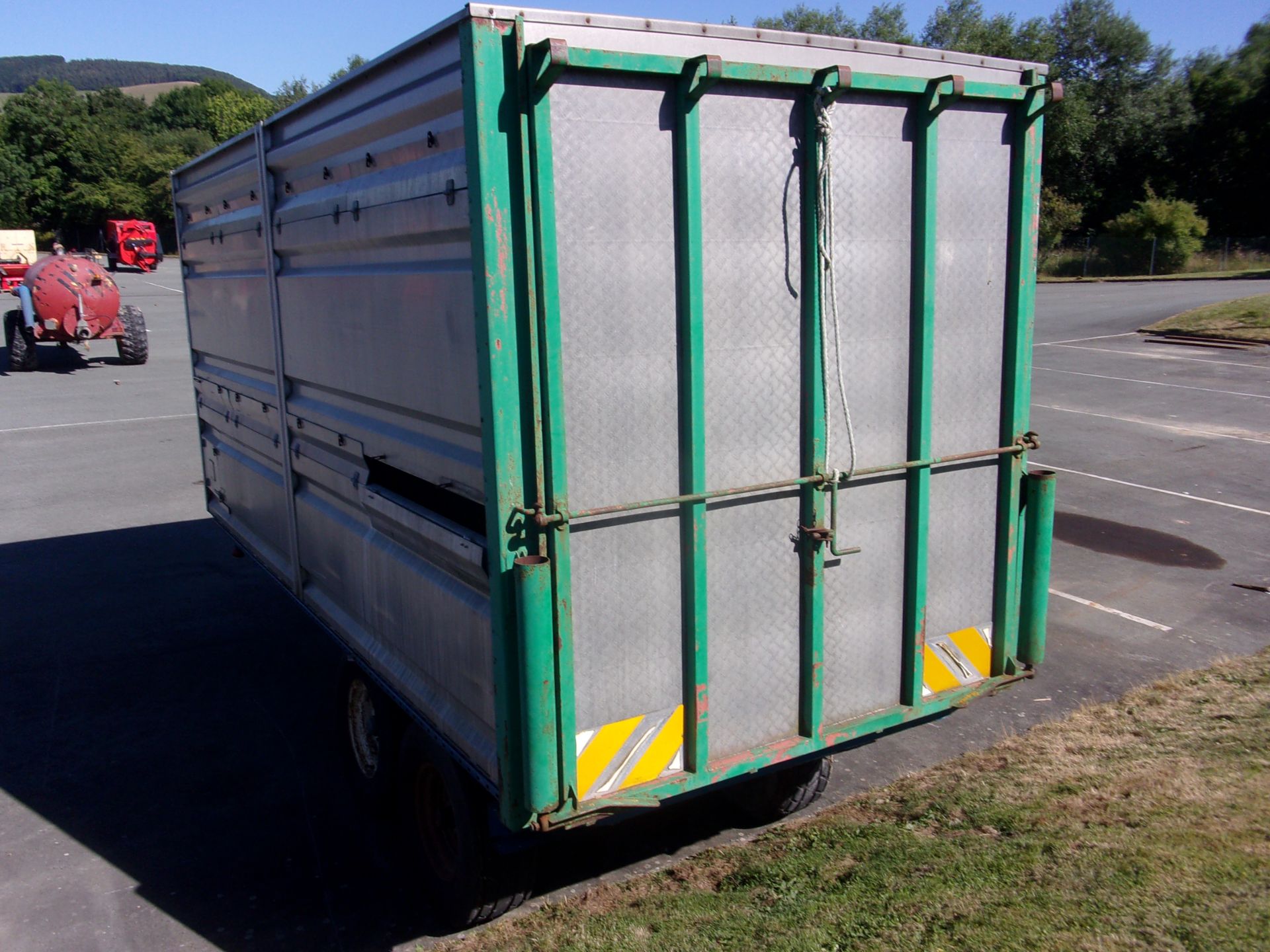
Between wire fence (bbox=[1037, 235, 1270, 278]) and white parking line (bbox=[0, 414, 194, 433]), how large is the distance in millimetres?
40796

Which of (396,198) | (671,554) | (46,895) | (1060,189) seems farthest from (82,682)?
(1060,189)

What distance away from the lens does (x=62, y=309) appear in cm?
2086

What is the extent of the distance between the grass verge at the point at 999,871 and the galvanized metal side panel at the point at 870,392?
77 cm

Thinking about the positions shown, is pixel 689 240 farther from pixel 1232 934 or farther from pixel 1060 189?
pixel 1060 189

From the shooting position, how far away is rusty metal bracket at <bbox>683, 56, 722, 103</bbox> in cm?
333

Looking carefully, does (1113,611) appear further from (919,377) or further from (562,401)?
(562,401)

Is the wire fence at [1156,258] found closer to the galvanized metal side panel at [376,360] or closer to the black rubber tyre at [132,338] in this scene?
the black rubber tyre at [132,338]

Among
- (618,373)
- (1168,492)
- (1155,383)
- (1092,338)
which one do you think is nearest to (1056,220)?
(1092,338)

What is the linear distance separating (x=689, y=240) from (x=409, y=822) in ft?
9.72

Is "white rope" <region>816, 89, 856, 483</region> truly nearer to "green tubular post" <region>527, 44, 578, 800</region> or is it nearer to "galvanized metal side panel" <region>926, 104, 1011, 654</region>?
"galvanized metal side panel" <region>926, 104, 1011, 654</region>

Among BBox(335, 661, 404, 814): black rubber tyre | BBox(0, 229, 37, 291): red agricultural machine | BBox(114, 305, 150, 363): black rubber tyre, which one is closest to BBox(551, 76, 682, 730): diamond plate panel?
BBox(335, 661, 404, 814): black rubber tyre

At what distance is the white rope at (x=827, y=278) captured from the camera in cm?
367

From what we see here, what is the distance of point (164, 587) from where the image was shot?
9.09m

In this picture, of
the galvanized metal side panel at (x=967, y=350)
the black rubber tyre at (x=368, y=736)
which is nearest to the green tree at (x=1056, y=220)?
the galvanized metal side panel at (x=967, y=350)
